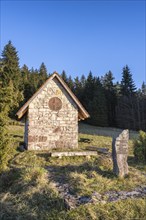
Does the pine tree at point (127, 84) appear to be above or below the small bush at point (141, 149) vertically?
above

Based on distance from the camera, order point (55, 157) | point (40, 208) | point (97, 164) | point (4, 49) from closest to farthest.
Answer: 1. point (40, 208)
2. point (97, 164)
3. point (55, 157)
4. point (4, 49)

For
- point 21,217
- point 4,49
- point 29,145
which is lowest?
point 21,217

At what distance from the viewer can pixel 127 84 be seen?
53812 millimetres

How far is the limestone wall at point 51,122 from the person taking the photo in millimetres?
15602

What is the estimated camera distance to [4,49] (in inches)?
1722

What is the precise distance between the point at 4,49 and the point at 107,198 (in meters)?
42.8

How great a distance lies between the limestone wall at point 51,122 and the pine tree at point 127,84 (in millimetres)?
38552

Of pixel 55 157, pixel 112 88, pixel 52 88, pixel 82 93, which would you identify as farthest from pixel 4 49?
pixel 55 157

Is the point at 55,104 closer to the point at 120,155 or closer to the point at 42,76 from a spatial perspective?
the point at 120,155

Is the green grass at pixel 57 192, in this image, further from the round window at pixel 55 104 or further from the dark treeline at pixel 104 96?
the dark treeline at pixel 104 96

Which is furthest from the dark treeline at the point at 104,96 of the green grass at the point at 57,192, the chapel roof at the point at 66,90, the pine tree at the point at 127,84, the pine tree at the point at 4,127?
the green grass at the point at 57,192

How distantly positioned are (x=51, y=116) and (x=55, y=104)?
98 cm

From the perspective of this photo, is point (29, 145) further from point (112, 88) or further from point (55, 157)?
point (112, 88)

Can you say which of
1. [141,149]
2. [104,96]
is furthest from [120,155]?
[104,96]
